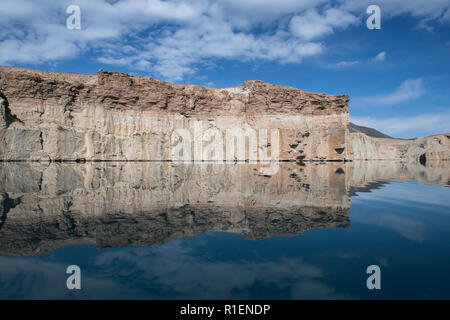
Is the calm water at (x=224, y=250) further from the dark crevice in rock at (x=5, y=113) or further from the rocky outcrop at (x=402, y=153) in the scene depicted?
the rocky outcrop at (x=402, y=153)

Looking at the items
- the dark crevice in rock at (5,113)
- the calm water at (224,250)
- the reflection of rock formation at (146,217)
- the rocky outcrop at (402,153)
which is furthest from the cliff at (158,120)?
the calm water at (224,250)

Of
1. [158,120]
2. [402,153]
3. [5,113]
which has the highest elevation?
[158,120]

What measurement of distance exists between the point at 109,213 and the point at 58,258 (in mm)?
1868

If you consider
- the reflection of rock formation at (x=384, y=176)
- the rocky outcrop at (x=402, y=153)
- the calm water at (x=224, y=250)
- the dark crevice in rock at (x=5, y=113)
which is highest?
the dark crevice in rock at (x=5, y=113)

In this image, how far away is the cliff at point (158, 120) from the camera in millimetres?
29297

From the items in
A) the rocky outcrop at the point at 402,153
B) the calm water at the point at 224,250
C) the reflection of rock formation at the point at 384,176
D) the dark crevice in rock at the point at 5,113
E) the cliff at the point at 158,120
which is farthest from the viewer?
the rocky outcrop at the point at 402,153

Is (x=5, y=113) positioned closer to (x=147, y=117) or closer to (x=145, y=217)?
(x=147, y=117)

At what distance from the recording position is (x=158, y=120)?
3628 cm

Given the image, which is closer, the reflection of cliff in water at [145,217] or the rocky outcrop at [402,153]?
the reflection of cliff in water at [145,217]

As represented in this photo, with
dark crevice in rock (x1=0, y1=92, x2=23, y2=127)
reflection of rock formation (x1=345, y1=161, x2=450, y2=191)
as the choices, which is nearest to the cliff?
dark crevice in rock (x1=0, y1=92, x2=23, y2=127)

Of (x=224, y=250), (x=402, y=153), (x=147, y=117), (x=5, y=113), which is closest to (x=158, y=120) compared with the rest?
(x=147, y=117)

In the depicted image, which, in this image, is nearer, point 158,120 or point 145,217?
point 145,217
